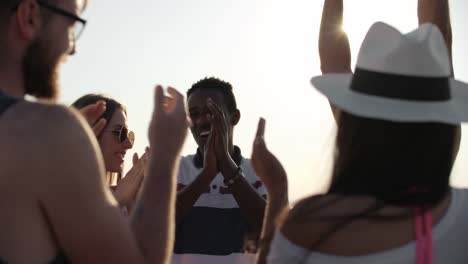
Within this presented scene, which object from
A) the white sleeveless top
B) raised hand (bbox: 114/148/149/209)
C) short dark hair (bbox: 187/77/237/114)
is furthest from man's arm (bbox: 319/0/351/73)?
short dark hair (bbox: 187/77/237/114)

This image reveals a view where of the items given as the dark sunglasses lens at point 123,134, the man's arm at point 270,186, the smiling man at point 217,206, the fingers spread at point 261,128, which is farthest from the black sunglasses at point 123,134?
the man's arm at point 270,186

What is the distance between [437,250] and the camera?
2.11 m

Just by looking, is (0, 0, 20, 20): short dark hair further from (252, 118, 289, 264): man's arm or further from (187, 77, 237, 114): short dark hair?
(187, 77, 237, 114): short dark hair

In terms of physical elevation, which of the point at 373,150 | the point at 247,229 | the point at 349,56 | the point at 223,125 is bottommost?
the point at 247,229

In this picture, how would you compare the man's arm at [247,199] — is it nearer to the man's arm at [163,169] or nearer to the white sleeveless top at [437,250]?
the man's arm at [163,169]

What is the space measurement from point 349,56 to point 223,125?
2268mm

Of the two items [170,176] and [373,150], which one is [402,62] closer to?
[373,150]

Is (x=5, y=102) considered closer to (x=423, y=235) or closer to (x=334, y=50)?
(x=423, y=235)

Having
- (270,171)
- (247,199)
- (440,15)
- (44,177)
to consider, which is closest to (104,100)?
(247,199)

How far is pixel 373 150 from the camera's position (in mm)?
2166

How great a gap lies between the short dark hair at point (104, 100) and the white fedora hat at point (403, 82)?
3.07 metres

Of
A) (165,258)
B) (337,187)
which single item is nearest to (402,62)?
(337,187)

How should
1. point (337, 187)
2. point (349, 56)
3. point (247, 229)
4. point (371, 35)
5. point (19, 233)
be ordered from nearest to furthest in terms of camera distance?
point (19, 233) → point (337, 187) → point (371, 35) → point (349, 56) → point (247, 229)

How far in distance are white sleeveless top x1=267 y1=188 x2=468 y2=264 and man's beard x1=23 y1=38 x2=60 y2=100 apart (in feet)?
3.34
